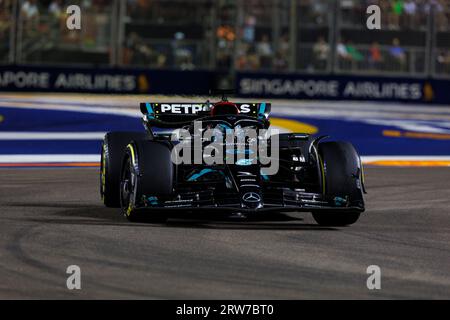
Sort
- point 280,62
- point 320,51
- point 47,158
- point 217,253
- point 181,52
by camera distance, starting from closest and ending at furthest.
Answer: point 217,253 < point 47,158 < point 181,52 < point 320,51 < point 280,62

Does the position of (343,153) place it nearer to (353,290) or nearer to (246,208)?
(246,208)

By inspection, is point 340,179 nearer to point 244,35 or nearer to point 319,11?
point 244,35

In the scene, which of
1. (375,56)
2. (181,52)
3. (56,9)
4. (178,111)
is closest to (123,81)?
(181,52)

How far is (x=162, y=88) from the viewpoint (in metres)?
27.9

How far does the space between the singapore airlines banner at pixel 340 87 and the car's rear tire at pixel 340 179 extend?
1828 centimetres

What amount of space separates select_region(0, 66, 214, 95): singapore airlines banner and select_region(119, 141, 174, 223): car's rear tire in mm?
17459

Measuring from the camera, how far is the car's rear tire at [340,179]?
397 inches

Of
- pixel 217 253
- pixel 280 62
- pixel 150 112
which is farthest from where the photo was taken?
pixel 280 62

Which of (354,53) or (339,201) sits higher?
(354,53)

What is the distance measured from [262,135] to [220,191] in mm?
919

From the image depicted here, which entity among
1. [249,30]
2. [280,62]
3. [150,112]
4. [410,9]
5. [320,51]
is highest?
[410,9]

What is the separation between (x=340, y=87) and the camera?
28828 mm

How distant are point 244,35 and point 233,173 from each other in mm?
18025

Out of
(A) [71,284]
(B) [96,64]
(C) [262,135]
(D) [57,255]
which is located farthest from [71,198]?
(B) [96,64]
